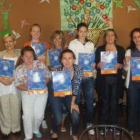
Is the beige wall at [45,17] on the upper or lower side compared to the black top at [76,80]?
upper

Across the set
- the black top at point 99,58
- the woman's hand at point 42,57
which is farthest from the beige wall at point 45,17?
the black top at point 99,58

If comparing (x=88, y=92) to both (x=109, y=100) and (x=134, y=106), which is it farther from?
(x=134, y=106)

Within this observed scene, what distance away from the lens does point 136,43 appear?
2764 millimetres

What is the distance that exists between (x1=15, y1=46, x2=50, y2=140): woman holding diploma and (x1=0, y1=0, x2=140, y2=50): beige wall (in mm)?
1289

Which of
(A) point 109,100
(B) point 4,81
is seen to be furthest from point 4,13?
(A) point 109,100

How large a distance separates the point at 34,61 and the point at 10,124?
959 mm

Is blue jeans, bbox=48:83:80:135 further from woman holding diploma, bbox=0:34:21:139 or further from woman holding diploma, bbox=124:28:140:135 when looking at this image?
woman holding diploma, bbox=124:28:140:135

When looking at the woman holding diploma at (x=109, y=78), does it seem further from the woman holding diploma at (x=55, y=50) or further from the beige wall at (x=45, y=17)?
the beige wall at (x=45, y=17)

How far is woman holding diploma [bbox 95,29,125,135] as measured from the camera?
9.41ft

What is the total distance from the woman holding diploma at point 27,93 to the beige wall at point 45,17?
4.23 ft

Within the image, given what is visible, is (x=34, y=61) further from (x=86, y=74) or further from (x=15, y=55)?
(x=86, y=74)

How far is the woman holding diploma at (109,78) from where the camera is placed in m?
2.87

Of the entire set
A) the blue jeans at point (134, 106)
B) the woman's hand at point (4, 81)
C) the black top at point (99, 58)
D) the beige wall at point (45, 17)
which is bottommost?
the blue jeans at point (134, 106)

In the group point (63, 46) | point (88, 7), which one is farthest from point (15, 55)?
point (88, 7)
